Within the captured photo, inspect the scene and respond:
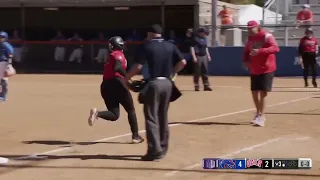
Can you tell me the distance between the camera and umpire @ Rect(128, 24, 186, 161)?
8.60 meters

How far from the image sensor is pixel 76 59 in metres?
29.5

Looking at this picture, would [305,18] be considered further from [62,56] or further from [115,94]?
[115,94]

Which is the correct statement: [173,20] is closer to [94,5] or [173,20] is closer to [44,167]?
[94,5]

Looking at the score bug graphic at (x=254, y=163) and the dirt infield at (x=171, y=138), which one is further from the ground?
the score bug graphic at (x=254, y=163)

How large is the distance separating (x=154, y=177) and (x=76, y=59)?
22.1 metres

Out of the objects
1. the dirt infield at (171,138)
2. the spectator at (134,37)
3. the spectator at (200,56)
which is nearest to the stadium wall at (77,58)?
the spectator at (134,37)

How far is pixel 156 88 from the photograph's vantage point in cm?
858

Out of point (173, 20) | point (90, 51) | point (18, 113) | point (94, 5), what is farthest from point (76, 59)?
point (18, 113)

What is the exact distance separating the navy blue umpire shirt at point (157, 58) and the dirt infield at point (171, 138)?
1.21 metres

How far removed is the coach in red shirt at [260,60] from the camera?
1153cm

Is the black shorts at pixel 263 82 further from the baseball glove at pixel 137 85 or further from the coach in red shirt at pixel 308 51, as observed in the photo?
the coach in red shirt at pixel 308 51

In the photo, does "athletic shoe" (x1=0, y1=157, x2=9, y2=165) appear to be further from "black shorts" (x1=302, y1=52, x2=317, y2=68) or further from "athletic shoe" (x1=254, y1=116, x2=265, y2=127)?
"black shorts" (x1=302, y1=52, x2=317, y2=68)

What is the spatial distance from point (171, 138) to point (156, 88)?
86.7 inches

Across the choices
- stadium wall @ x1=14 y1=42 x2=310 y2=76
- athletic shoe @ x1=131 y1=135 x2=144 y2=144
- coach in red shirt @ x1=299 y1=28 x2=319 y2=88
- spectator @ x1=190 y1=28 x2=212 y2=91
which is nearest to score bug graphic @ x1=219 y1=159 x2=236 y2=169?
athletic shoe @ x1=131 y1=135 x2=144 y2=144
